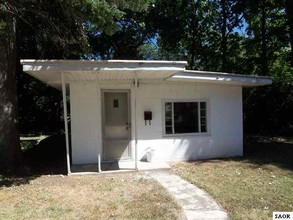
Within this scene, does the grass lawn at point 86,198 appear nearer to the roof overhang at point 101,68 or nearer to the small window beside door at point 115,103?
the small window beside door at point 115,103

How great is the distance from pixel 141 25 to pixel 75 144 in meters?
11.2

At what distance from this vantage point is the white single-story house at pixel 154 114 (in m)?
10.1

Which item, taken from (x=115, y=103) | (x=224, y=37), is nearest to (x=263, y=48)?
(x=224, y=37)

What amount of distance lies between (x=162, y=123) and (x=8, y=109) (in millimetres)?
4591

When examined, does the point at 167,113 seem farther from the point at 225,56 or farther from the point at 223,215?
the point at 225,56

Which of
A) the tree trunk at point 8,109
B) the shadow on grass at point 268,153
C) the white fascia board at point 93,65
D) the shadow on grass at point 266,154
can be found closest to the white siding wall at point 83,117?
the tree trunk at point 8,109

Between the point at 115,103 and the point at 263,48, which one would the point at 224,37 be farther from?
the point at 115,103

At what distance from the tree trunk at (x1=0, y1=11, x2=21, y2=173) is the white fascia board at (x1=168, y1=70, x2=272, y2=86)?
4806 millimetres

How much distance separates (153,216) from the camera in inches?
227

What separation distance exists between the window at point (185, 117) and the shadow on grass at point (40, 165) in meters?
3.55

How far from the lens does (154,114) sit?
10.8m

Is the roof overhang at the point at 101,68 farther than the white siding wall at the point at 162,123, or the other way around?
the white siding wall at the point at 162,123

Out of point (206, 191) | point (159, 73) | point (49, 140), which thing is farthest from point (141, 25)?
point (206, 191)

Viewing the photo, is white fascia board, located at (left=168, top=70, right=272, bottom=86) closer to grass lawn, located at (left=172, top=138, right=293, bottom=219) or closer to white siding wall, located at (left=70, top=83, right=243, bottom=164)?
white siding wall, located at (left=70, top=83, right=243, bottom=164)
